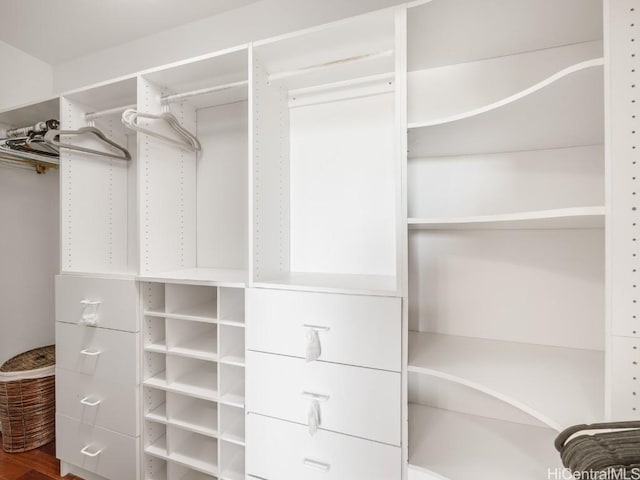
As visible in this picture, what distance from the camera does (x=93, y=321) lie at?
61.4 inches

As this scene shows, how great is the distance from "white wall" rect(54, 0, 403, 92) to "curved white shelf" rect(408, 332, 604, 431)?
1544 millimetres

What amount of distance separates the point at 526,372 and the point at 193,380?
4.57 ft

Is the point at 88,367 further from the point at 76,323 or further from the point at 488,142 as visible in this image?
the point at 488,142

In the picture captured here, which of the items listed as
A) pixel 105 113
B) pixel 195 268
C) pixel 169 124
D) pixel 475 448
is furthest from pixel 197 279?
pixel 475 448

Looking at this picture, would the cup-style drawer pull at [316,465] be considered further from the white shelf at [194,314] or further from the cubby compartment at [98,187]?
the cubby compartment at [98,187]

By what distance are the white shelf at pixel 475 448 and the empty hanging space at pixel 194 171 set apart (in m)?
0.97

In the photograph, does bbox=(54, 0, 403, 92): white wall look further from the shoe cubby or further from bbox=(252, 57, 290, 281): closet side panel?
the shoe cubby

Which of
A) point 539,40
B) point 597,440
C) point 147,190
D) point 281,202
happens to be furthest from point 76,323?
point 539,40

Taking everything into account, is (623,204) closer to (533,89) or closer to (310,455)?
(533,89)

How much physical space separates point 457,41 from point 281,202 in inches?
36.8

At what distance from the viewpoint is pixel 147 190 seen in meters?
1.50

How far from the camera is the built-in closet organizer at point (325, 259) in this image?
3.38ft

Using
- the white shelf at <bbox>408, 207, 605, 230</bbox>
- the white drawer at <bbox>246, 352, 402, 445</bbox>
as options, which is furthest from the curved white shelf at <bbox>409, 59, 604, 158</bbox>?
the white drawer at <bbox>246, 352, 402, 445</bbox>

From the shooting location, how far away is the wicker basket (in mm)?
1833
